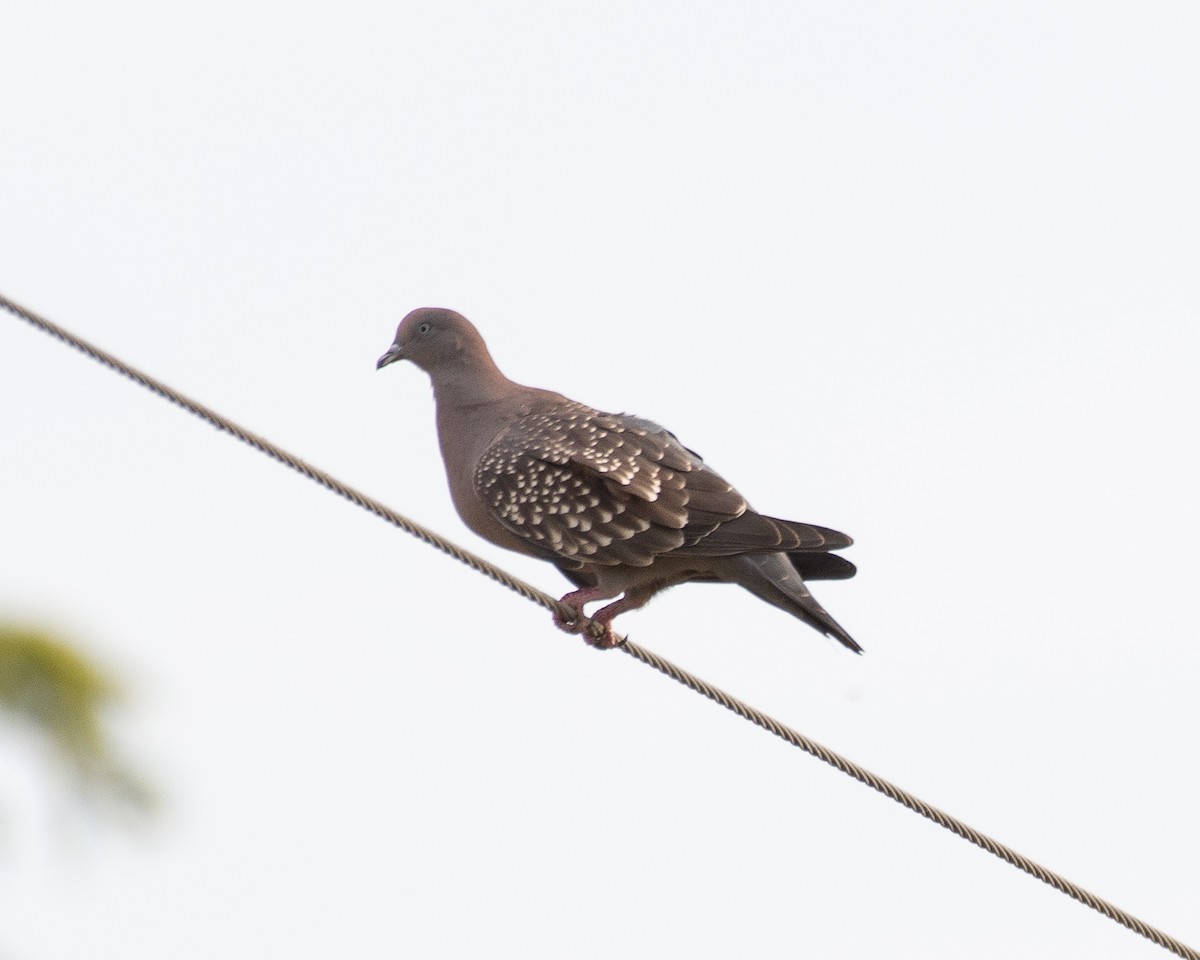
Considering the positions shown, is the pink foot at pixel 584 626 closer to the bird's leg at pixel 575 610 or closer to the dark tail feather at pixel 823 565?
the bird's leg at pixel 575 610

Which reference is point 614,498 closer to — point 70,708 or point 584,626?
point 584,626

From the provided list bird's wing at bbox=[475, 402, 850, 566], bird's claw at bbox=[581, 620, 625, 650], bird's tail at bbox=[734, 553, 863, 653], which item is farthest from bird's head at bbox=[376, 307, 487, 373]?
bird's tail at bbox=[734, 553, 863, 653]

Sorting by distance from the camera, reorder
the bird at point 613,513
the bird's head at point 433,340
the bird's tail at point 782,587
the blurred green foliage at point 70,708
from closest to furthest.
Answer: the blurred green foliage at point 70,708
the bird's tail at point 782,587
the bird at point 613,513
the bird's head at point 433,340

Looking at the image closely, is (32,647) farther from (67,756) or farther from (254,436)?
(254,436)

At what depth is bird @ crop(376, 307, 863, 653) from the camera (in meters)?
5.94

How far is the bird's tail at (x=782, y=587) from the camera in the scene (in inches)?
226

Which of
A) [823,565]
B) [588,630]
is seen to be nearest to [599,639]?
[588,630]

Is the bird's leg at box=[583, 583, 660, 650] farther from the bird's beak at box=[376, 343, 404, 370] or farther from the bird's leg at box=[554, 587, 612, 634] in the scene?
the bird's beak at box=[376, 343, 404, 370]

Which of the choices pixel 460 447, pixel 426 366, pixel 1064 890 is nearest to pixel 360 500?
pixel 1064 890

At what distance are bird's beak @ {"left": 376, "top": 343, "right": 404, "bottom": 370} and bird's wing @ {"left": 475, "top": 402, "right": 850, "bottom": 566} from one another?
831 millimetres

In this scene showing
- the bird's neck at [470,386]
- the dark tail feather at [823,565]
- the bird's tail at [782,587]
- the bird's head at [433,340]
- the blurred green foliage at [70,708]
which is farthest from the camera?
the bird's head at [433,340]

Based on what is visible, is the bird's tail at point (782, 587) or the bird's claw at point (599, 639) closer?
the bird's tail at point (782, 587)

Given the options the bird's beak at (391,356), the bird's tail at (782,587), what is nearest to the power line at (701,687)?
the bird's tail at (782,587)

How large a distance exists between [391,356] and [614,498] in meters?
1.40
